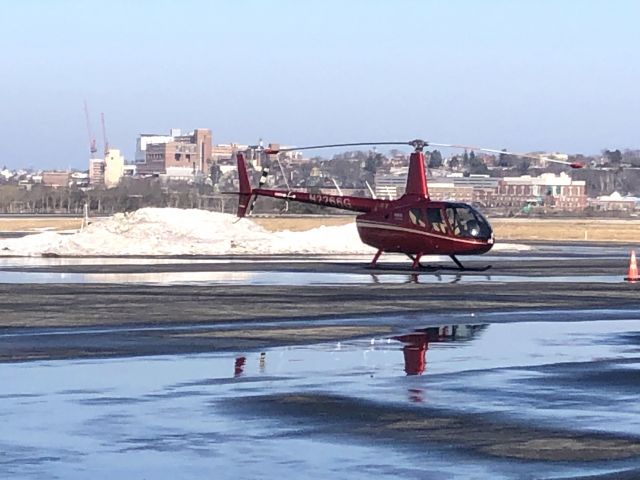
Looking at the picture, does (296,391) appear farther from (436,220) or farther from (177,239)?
(177,239)

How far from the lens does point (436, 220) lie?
4175 centimetres

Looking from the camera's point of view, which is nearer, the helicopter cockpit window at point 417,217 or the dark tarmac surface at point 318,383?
the dark tarmac surface at point 318,383

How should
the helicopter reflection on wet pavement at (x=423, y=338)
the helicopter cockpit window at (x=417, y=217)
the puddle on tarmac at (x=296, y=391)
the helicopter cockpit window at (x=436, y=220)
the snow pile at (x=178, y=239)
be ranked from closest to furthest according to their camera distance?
1. the puddle on tarmac at (x=296, y=391)
2. the helicopter reflection on wet pavement at (x=423, y=338)
3. the helicopter cockpit window at (x=436, y=220)
4. the helicopter cockpit window at (x=417, y=217)
5. the snow pile at (x=178, y=239)

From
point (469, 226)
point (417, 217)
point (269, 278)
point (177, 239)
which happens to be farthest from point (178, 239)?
point (269, 278)

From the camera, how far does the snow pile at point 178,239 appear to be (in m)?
53.3

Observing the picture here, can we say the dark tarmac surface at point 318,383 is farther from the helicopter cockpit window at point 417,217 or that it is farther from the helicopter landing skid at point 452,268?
the helicopter cockpit window at point 417,217

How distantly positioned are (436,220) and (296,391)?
27068mm

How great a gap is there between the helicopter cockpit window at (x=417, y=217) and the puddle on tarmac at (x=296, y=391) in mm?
20107

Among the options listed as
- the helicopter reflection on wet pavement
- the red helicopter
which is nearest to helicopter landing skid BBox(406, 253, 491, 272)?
the red helicopter

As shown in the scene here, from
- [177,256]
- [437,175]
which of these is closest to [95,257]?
[177,256]

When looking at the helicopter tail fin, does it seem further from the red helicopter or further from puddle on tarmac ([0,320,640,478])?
puddle on tarmac ([0,320,640,478])

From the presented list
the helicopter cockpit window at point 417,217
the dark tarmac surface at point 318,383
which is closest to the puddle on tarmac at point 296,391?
the dark tarmac surface at point 318,383

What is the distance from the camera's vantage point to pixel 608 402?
14266mm

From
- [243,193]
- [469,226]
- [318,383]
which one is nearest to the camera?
[318,383]
